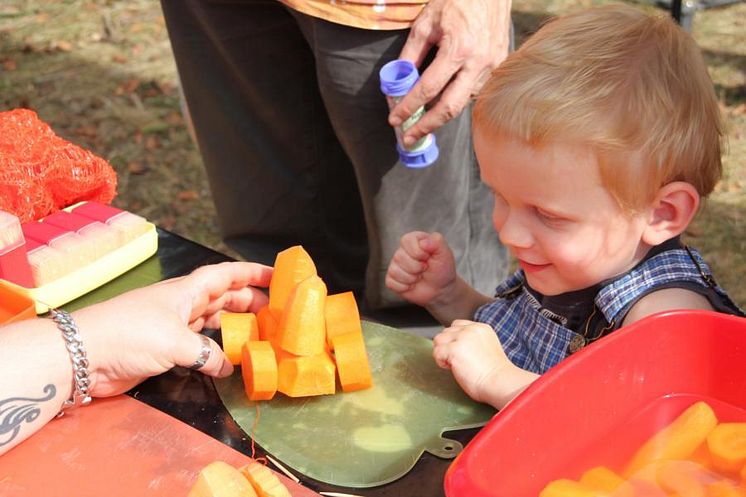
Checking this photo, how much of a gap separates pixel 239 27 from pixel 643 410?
130cm

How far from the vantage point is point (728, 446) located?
3.09 feet

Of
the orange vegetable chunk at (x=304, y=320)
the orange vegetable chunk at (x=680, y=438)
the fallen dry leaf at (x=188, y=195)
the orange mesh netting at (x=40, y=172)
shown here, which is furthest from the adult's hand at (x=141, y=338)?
the fallen dry leaf at (x=188, y=195)

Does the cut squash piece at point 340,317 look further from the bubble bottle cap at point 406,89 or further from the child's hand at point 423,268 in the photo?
the bubble bottle cap at point 406,89

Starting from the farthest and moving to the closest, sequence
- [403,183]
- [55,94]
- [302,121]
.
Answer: [55,94] → [302,121] → [403,183]

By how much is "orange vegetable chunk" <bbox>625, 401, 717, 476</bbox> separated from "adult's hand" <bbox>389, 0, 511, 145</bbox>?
741 mm

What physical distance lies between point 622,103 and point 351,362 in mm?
495

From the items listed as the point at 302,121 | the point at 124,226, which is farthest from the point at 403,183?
the point at 124,226

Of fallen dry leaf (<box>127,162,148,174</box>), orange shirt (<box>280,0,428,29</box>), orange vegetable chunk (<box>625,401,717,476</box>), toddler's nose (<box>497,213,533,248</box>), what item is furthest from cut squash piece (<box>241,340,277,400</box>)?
fallen dry leaf (<box>127,162,148,174</box>)

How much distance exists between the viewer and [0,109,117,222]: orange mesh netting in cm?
153

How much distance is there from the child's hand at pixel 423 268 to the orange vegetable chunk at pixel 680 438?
0.59 meters

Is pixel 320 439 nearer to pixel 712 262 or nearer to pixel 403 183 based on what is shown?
pixel 403 183

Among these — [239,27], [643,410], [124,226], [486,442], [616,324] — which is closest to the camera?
[486,442]

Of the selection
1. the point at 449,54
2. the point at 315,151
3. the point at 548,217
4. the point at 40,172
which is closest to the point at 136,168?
the point at 315,151

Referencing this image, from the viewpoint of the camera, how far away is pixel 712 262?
9.57 ft
